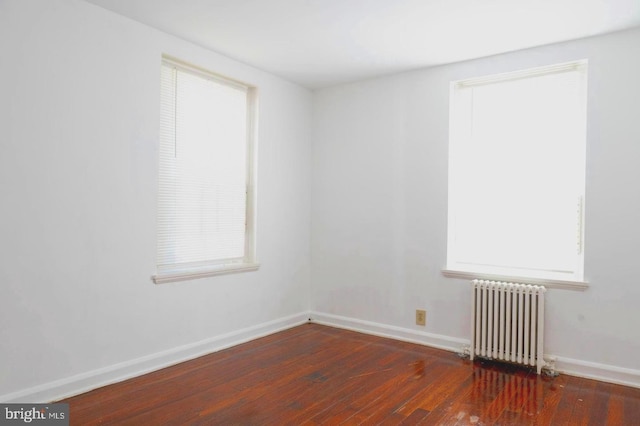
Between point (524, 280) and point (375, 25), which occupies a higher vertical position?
point (375, 25)

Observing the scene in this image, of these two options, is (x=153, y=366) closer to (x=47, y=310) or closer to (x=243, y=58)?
(x=47, y=310)

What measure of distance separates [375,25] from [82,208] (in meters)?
2.46

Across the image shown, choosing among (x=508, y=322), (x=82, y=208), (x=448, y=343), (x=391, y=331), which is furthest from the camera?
(x=391, y=331)

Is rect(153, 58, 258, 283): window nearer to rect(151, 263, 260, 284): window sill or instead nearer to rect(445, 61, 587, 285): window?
rect(151, 263, 260, 284): window sill

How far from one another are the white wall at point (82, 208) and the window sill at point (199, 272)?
0.05 m

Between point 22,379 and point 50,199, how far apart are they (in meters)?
1.11

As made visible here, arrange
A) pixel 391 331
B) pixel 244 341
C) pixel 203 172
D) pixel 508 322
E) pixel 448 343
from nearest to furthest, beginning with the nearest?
pixel 508 322
pixel 203 172
pixel 448 343
pixel 244 341
pixel 391 331

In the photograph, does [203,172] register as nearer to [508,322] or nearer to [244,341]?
[244,341]

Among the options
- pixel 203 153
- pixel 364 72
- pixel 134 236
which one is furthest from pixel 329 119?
pixel 134 236

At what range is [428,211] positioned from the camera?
4.21 metres

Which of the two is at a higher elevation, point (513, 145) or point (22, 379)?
point (513, 145)

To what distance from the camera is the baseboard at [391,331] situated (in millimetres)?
4047

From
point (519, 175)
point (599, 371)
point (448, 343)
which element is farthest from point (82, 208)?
point (599, 371)

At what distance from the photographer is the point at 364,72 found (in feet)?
14.5
